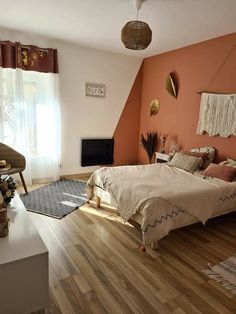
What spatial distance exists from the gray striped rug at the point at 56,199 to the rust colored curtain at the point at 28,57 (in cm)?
200

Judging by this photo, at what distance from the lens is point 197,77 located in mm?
3979

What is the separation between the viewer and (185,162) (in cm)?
358

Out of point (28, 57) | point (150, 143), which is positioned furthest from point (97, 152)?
point (28, 57)

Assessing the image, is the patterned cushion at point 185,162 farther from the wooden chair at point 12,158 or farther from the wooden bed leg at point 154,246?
the wooden chair at point 12,158

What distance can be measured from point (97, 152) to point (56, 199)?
5.44ft

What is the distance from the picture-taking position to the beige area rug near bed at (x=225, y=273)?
1.93 meters

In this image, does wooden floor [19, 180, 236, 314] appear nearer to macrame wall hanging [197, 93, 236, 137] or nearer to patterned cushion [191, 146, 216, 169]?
patterned cushion [191, 146, 216, 169]

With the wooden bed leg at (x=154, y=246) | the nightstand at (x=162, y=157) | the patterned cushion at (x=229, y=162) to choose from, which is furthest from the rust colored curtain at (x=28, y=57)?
the wooden bed leg at (x=154, y=246)

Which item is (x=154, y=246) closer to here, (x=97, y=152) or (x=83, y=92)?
(x=97, y=152)

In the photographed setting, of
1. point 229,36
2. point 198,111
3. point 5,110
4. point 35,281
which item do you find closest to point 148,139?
point 198,111

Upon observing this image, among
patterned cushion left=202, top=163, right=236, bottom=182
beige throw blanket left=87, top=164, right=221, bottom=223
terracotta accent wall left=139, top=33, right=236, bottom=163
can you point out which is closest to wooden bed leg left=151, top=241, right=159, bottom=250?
beige throw blanket left=87, top=164, right=221, bottom=223

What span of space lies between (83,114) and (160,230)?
3.03 m

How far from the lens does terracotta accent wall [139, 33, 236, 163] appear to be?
352cm

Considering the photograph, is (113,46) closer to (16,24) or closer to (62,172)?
(16,24)
